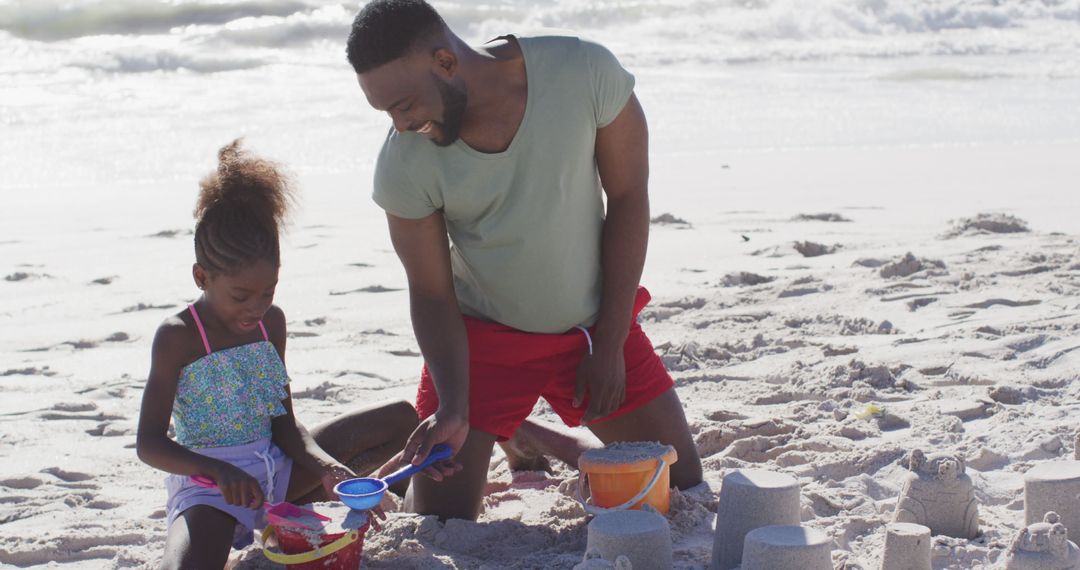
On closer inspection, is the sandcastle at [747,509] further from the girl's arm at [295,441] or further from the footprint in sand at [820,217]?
the footprint in sand at [820,217]

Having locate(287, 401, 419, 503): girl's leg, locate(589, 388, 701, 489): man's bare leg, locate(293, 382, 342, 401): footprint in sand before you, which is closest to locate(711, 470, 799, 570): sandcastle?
locate(589, 388, 701, 489): man's bare leg

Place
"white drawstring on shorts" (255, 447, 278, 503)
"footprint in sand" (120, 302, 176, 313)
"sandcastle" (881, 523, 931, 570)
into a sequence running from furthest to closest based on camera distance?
"footprint in sand" (120, 302, 176, 313) → "white drawstring on shorts" (255, 447, 278, 503) → "sandcastle" (881, 523, 931, 570)

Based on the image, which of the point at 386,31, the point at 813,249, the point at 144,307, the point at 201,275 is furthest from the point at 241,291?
the point at 813,249

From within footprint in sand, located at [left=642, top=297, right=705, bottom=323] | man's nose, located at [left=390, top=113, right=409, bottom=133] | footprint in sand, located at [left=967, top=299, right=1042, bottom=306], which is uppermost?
man's nose, located at [left=390, top=113, right=409, bottom=133]

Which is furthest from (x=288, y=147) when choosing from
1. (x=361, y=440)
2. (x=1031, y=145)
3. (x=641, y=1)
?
(x=641, y=1)

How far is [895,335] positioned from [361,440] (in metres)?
1.99

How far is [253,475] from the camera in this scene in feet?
8.55

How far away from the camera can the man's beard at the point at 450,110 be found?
2.50 metres

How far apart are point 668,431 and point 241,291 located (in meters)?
1.08

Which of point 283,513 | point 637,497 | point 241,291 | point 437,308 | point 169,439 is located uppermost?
point 241,291

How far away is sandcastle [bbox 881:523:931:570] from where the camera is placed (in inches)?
84.3

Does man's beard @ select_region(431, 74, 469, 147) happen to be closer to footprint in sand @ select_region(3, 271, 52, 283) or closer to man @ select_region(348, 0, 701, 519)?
man @ select_region(348, 0, 701, 519)

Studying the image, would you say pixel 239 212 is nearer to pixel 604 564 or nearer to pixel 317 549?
pixel 317 549

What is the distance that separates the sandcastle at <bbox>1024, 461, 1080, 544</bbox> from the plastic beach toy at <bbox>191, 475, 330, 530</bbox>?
4.51 ft
